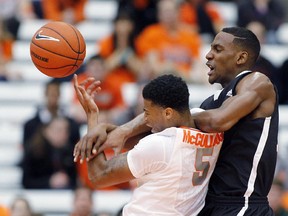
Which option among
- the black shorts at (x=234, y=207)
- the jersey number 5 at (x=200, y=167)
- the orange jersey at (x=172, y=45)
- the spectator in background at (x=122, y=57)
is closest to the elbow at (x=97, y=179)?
the jersey number 5 at (x=200, y=167)

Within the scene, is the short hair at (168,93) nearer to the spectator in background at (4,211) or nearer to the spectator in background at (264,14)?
the spectator in background at (4,211)

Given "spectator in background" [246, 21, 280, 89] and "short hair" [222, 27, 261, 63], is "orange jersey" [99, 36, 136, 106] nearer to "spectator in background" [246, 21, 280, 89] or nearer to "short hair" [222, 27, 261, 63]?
"spectator in background" [246, 21, 280, 89]

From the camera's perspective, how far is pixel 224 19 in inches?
597

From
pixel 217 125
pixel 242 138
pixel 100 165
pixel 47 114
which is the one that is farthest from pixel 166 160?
pixel 47 114

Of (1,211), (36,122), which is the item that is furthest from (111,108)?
(1,211)

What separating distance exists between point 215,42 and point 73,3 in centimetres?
809

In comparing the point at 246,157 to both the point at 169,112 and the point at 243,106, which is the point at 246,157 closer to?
the point at 243,106

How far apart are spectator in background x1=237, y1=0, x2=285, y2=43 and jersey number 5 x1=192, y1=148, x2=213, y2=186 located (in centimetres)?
786

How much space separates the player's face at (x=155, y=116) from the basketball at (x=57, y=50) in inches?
36.6

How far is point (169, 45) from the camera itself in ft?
43.3

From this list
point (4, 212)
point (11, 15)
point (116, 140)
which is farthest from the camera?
point (11, 15)

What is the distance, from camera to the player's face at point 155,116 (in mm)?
6383

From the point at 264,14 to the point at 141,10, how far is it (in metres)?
2.03

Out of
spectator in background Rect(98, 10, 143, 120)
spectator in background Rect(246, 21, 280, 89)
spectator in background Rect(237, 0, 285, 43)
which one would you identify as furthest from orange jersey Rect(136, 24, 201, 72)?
spectator in background Rect(237, 0, 285, 43)
